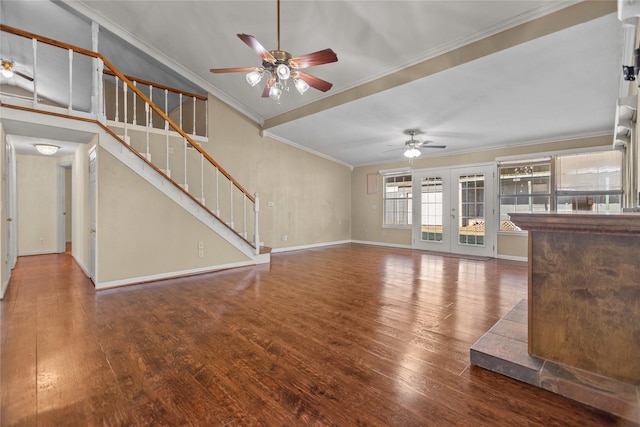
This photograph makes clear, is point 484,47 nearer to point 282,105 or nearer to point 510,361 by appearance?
point 510,361

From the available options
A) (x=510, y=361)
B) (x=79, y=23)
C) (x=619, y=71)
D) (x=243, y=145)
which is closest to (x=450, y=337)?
(x=510, y=361)

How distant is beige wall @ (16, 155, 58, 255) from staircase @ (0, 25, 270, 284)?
1698mm

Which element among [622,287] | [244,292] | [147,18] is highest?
[147,18]

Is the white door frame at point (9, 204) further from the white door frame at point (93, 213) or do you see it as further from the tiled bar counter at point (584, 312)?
the tiled bar counter at point (584, 312)

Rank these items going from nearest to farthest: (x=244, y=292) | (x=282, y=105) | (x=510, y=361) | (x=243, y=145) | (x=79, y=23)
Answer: (x=510, y=361) < (x=244, y=292) < (x=79, y=23) < (x=282, y=105) < (x=243, y=145)

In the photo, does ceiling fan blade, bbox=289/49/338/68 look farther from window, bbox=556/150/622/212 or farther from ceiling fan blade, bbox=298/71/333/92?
window, bbox=556/150/622/212

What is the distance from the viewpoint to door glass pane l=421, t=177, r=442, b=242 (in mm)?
7180

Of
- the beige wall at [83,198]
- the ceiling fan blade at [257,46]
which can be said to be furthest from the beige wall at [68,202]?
the ceiling fan blade at [257,46]

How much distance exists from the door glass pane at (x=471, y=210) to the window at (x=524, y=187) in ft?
1.35

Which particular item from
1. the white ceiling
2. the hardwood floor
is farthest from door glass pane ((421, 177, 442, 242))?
the hardwood floor

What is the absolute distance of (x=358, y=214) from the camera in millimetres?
8953

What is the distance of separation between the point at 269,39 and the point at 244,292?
12.5 ft

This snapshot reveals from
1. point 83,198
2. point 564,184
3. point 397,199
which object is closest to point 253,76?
point 83,198

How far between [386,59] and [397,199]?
4623 millimetres
